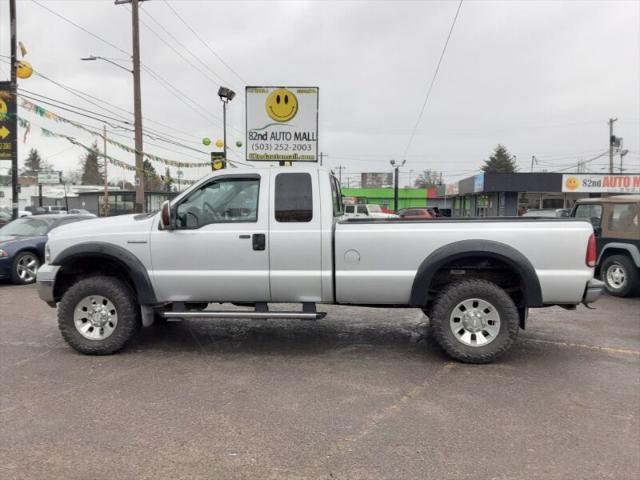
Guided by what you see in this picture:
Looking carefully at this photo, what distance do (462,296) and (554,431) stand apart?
168cm

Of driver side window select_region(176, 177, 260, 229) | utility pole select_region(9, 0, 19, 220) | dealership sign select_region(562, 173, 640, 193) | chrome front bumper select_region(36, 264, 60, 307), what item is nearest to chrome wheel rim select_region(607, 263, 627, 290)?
driver side window select_region(176, 177, 260, 229)

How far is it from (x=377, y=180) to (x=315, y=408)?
7274 cm

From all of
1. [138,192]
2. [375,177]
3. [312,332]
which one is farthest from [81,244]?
[375,177]

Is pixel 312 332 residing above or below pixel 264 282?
below

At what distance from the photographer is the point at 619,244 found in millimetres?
9188

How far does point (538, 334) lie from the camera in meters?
6.56

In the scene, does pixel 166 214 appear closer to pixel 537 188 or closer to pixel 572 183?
pixel 537 188

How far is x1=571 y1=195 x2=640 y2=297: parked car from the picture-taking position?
897cm

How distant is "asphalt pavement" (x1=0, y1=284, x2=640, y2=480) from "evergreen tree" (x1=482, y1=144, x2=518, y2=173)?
96448mm

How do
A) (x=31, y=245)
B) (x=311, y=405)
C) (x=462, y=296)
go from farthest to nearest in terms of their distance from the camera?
1. (x=31, y=245)
2. (x=462, y=296)
3. (x=311, y=405)

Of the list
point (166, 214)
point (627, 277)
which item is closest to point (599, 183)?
point (627, 277)

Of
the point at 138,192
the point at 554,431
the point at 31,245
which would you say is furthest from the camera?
the point at 138,192

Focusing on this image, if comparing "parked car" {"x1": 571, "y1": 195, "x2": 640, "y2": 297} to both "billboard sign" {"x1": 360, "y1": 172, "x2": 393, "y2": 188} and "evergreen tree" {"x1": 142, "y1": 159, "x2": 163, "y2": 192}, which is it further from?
"billboard sign" {"x1": 360, "y1": 172, "x2": 393, "y2": 188}

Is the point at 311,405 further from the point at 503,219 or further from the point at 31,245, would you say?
the point at 31,245
